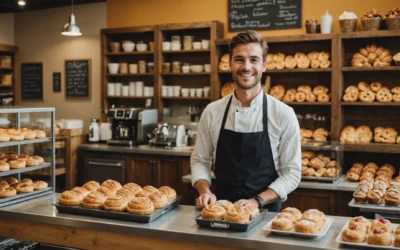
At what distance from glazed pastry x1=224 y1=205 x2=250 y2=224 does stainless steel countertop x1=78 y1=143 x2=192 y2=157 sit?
320cm

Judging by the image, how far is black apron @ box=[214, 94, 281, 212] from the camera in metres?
2.79

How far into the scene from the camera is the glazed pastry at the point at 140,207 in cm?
234

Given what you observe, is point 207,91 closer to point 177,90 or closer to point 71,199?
point 177,90

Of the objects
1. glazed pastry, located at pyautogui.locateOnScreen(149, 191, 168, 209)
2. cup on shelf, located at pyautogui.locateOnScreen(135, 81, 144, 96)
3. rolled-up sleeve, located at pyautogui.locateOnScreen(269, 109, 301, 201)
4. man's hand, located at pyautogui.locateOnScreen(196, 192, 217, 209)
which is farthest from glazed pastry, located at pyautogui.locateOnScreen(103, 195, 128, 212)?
cup on shelf, located at pyautogui.locateOnScreen(135, 81, 144, 96)

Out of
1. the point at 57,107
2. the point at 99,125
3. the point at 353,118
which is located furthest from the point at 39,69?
the point at 353,118

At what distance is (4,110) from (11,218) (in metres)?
0.69

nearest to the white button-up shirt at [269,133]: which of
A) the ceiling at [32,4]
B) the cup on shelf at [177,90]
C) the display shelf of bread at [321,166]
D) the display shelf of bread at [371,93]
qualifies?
the display shelf of bread at [321,166]

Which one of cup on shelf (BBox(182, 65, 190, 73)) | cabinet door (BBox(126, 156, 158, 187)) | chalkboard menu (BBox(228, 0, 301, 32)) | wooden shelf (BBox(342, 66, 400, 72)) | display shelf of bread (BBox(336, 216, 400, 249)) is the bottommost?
cabinet door (BBox(126, 156, 158, 187))

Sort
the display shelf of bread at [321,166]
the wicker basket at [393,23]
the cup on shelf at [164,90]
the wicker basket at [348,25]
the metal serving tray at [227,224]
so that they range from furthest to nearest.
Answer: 1. the cup on shelf at [164,90]
2. the wicker basket at [348,25]
3. the wicker basket at [393,23]
4. the display shelf of bread at [321,166]
5. the metal serving tray at [227,224]

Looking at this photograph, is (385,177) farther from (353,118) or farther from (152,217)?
(152,217)

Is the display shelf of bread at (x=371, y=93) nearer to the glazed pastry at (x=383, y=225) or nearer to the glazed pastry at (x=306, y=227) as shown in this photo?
the glazed pastry at (x=383, y=225)

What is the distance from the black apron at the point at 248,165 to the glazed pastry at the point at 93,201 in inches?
29.2

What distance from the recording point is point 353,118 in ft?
17.6

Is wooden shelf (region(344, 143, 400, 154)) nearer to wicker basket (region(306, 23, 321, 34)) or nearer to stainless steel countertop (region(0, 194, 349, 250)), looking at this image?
wicker basket (region(306, 23, 321, 34))
